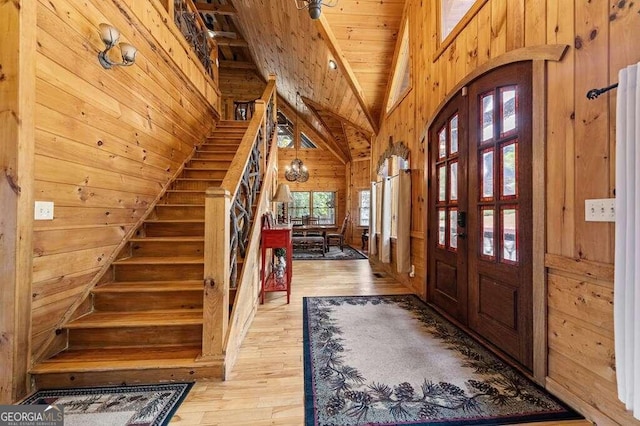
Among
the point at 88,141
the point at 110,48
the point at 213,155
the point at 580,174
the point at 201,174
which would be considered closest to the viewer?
the point at 580,174

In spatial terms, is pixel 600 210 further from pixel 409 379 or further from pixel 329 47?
pixel 329 47

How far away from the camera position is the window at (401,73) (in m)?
4.16

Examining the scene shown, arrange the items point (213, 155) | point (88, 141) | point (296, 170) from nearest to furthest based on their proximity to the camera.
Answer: point (88, 141)
point (213, 155)
point (296, 170)

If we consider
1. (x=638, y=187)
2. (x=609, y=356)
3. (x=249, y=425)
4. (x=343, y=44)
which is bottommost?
(x=249, y=425)

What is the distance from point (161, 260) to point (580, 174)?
319 cm

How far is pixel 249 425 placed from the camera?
1.46 m

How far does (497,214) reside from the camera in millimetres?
2209

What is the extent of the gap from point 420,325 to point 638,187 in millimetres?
2003

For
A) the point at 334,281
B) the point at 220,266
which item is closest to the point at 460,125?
the point at 220,266

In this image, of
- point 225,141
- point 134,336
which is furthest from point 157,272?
point 225,141

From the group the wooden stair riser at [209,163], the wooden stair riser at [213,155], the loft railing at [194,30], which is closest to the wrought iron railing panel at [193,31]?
the loft railing at [194,30]

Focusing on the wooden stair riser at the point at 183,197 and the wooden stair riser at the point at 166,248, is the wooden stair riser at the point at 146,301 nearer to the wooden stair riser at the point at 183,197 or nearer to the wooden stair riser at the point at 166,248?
the wooden stair riser at the point at 166,248

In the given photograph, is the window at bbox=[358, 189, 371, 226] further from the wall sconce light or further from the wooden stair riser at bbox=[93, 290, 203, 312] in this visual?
the wall sconce light

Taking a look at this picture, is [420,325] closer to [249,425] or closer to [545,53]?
[249,425]
